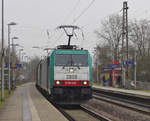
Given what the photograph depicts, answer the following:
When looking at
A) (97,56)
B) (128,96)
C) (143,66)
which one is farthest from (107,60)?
(128,96)

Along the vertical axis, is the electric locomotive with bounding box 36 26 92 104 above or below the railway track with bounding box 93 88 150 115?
above

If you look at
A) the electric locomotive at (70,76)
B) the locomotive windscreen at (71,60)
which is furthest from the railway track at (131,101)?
the locomotive windscreen at (71,60)

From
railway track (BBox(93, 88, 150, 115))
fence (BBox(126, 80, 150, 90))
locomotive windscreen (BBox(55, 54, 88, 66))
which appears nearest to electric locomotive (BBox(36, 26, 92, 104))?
locomotive windscreen (BBox(55, 54, 88, 66))

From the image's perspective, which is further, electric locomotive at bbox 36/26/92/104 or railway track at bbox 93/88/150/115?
railway track at bbox 93/88/150/115

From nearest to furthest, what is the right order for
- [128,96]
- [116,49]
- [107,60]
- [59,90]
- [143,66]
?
[59,90] < [128,96] < [143,66] < [116,49] < [107,60]

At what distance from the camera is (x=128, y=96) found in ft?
81.9

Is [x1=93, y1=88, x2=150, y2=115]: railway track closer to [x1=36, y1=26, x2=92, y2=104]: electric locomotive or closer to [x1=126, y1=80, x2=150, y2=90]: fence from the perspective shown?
[x1=36, y1=26, x2=92, y2=104]: electric locomotive

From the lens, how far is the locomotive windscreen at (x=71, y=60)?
17.8 meters

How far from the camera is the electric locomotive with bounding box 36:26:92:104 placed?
1717cm

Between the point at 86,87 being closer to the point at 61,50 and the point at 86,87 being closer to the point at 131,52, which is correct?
the point at 61,50

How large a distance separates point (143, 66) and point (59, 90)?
1165 inches

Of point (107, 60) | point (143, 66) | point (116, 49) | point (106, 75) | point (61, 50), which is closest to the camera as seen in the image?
point (61, 50)

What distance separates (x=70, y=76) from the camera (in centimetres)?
1736

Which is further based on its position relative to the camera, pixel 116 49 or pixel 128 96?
pixel 116 49
